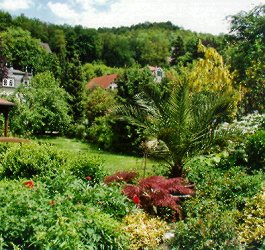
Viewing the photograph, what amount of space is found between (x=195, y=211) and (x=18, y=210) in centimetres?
297

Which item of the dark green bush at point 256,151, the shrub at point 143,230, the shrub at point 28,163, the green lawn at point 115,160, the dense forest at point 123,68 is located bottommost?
the green lawn at point 115,160

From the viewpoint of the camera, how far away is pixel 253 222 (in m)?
6.07

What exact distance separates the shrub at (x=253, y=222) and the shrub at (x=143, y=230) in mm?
1193

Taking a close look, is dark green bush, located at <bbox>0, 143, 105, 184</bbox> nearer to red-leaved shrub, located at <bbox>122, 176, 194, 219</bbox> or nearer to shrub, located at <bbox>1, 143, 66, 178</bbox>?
shrub, located at <bbox>1, 143, 66, 178</bbox>

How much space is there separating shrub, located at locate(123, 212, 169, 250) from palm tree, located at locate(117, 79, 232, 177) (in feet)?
9.95

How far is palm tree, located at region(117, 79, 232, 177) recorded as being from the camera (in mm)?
9492

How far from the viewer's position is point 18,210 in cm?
507

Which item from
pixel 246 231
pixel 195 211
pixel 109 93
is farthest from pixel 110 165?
pixel 109 93

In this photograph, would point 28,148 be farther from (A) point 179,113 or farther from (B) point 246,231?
(B) point 246,231

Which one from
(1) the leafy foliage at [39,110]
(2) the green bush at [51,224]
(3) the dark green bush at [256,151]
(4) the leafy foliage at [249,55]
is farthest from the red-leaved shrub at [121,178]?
(1) the leafy foliage at [39,110]

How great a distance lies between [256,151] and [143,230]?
4.63m

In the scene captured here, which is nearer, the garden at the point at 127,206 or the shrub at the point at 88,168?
the garden at the point at 127,206

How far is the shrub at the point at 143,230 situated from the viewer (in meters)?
5.86

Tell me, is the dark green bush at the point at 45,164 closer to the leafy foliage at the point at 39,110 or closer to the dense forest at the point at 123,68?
the dense forest at the point at 123,68
